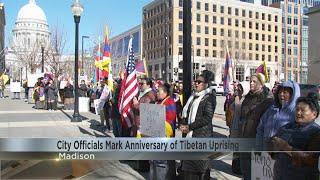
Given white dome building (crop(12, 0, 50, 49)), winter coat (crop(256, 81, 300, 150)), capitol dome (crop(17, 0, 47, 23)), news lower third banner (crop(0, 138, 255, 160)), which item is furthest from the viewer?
capitol dome (crop(17, 0, 47, 23))

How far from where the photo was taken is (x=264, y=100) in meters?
6.06

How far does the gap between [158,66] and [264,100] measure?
119060 millimetres

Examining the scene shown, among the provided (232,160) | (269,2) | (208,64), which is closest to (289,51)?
(269,2)

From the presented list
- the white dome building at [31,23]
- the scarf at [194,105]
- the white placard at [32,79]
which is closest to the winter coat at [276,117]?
the scarf at [194,105]

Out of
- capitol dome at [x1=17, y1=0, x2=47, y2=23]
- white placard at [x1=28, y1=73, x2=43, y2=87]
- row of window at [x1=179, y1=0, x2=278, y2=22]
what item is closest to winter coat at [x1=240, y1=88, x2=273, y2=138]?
white placard at [x1=28, y1=73, x2=43, y2=87]

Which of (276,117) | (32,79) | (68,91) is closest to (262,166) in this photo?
(276,117)

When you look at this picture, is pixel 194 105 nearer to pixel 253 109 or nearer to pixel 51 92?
pixel 253 109

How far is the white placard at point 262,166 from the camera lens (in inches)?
185

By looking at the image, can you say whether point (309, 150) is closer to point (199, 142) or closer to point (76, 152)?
point (199, 142)

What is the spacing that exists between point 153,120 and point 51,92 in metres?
19.5

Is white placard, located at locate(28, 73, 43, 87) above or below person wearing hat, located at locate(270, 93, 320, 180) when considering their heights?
above

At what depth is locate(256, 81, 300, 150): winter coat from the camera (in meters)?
5.09

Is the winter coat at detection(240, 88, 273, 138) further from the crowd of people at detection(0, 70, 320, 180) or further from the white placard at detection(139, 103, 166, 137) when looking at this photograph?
the white placard at detection(139, 103, 166, 137)

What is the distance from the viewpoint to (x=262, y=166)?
4.78 meters
